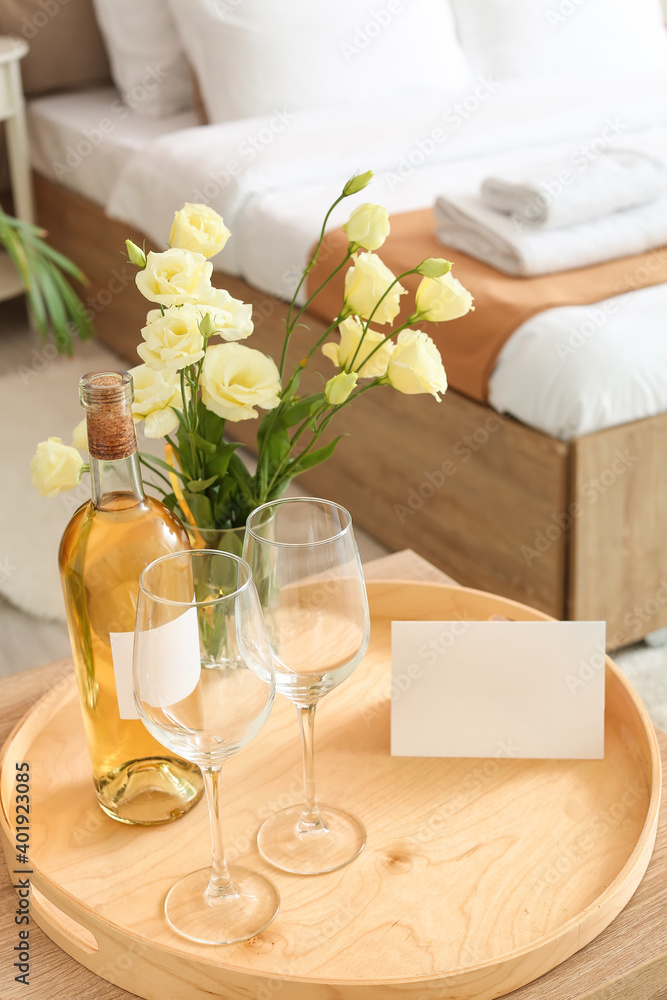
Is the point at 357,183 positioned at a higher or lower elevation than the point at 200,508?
higher

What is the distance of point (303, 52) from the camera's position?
2596 mm

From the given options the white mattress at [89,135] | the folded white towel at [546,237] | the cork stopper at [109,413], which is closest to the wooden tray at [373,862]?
the cork stopper at [109,413]

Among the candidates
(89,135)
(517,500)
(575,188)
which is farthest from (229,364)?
(89,135)

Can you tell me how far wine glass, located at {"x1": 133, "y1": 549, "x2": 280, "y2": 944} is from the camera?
25.0 inches

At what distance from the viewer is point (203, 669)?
2.17 ft

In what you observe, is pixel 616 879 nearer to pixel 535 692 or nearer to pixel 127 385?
pixel 535 692

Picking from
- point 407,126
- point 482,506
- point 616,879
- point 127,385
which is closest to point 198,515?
point 127,385

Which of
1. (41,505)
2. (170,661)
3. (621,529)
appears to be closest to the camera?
(170,661)

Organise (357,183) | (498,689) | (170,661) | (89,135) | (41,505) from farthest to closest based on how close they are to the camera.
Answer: (89,135) → (41,505) → (498,689) → (357,183) → (170,661)

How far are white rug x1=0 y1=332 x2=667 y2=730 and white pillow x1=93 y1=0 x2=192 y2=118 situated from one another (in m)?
0.72

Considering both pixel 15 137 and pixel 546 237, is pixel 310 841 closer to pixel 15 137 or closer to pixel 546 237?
pixel 546 237

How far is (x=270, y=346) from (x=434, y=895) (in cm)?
170

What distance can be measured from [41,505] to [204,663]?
1.72m

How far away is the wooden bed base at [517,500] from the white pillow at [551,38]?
4.07ft
